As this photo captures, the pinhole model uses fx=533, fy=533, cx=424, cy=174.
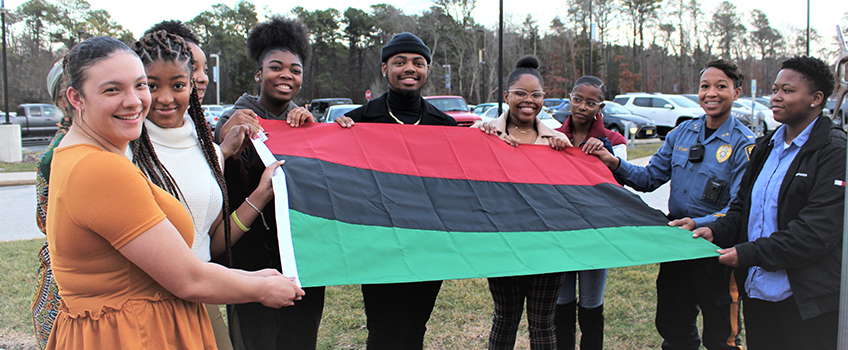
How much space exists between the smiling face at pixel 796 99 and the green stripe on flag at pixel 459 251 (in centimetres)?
70

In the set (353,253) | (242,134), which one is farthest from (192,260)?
(242,134)

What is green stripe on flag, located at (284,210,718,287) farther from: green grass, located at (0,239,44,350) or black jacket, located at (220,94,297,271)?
green grass, located at (0,239,44,350)

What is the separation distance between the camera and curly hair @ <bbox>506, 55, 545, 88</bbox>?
10.9 feet

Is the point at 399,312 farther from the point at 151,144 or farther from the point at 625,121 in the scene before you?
the point at 625,121

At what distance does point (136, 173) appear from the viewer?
1.49 metres

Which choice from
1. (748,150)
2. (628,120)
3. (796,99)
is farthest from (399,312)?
(628,120)

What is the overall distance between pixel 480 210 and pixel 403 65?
1.00 meters

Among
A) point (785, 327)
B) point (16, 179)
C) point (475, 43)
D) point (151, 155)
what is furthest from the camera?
point (475, 43)

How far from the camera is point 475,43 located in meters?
46.9

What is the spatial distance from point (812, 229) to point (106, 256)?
266 centimetres

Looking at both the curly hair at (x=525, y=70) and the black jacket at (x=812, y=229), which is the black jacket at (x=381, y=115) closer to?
the curly hair at (x=525, y=70)

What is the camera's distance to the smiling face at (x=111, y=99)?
1508mm

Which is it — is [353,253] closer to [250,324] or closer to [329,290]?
[250,324]

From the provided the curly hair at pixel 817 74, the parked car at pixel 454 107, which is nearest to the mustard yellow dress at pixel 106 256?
the curly hair at pixel 817 74
